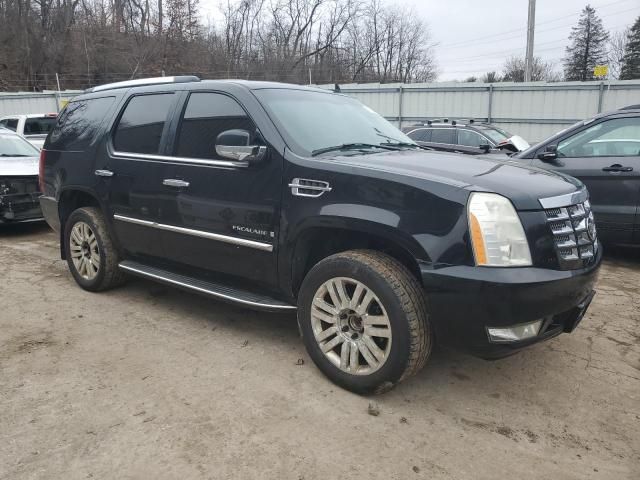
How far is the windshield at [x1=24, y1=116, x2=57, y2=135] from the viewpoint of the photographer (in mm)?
12492

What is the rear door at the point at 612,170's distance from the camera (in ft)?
17.7

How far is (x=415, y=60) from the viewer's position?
173 ft

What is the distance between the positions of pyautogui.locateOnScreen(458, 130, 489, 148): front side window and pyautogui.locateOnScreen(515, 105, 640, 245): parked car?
14.8ft

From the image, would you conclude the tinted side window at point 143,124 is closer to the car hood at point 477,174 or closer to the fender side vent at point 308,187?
the fender side vent at point 308,187

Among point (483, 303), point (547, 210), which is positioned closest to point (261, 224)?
point (483, 303)

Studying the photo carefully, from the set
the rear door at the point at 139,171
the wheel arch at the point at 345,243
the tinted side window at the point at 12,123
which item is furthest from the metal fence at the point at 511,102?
the wheel arch at the point at 345,243

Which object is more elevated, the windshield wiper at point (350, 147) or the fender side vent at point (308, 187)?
the windshield wiper at point (350, 147)

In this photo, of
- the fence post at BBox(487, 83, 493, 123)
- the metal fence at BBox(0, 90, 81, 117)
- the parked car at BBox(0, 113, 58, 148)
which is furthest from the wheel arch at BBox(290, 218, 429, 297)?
the metal fence at BBox(0, 90, 81, 117)

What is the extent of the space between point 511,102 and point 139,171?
14563 millimetres

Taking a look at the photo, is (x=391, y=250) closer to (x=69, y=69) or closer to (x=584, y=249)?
(x=584, y=249)

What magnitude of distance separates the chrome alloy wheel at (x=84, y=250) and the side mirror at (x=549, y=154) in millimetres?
4845

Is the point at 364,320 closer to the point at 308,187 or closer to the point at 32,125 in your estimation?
the point at 308,187

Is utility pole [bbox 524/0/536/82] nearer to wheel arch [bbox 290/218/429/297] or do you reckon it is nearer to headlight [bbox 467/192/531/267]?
wheel arch [bbox 290/218/429/297]

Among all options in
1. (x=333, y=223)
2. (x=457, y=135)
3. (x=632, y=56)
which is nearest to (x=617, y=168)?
(x=333, y=223)
